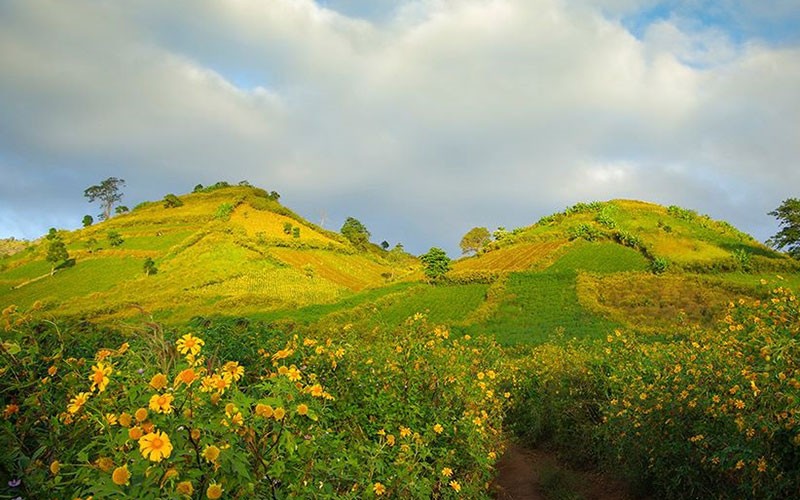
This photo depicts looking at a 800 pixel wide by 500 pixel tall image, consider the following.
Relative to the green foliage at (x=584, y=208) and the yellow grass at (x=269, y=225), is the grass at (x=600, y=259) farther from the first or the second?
the yellow grass at (x=269, y=225)

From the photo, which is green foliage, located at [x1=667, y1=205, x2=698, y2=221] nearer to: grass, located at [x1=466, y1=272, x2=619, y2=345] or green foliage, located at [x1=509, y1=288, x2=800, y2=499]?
grass, located at [x1=466, y1=272, x2=619, y2=345]

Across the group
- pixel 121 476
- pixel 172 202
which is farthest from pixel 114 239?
pixel 121 476

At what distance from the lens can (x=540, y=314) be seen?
36.9m

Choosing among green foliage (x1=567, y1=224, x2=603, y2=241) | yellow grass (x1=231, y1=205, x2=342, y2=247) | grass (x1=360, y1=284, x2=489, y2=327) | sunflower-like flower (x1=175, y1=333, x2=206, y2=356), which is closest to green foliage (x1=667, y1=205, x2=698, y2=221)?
green foliage (x1=567, y1=224, x2=603, y2=241)

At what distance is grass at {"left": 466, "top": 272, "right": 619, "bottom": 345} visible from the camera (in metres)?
31.5

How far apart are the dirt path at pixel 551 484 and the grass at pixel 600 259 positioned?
36710 millimetres

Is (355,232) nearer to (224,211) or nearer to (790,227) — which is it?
(224,211)

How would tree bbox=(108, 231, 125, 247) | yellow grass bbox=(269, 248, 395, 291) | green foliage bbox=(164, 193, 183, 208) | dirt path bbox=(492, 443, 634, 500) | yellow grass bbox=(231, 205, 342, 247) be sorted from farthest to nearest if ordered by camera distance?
green foliage bbox=(164, 193, 183, 208) → yellow grass bbox=(231, 205, 342, 247) → tree bbox=(108, 231, 125, 247) → yellow grass bbox=(269, 248, 395, 291) → dirt path bbox=(492, 443, 634, 500)

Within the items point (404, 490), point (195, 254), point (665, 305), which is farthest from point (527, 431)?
point (195, 254)

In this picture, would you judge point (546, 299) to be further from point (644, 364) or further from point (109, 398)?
point (109, 398)

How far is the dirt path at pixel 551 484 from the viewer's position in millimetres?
8758

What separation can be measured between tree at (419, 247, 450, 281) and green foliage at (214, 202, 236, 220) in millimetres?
34627

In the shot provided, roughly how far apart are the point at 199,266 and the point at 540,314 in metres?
39.1

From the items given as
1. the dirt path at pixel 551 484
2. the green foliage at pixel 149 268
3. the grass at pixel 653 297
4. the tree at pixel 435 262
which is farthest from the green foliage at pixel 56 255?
the dirt path at pixel 551 484
